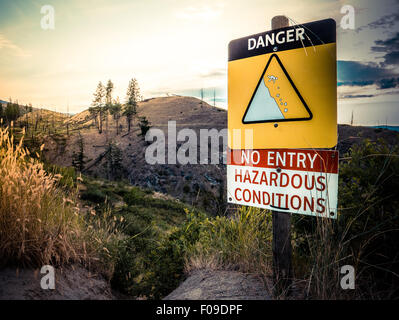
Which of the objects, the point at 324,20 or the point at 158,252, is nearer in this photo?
the point at 324,20

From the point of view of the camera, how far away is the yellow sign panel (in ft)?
6.95

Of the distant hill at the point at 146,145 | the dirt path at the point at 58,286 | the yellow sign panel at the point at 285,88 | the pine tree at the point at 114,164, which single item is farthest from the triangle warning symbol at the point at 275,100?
the pine tree at the point at 114,164

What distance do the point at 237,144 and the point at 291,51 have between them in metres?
1.00

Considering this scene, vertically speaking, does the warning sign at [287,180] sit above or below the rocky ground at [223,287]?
above

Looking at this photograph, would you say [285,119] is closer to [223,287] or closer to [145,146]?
[223,287]

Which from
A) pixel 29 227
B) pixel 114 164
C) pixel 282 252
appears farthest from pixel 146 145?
pixel 282 252

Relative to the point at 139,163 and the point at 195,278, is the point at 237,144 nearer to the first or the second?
the point at 195,278

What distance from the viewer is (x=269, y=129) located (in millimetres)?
2404

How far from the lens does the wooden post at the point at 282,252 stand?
7.29 ft

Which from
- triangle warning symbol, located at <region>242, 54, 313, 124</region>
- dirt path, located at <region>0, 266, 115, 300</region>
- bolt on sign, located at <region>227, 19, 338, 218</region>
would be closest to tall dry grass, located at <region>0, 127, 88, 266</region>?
dirt path, located at <region>0, 266, 115, 300</region>

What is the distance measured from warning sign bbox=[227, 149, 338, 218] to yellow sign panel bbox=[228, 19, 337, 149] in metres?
0.10

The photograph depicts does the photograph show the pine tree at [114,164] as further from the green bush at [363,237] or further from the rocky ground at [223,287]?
the green bush at [363,237]

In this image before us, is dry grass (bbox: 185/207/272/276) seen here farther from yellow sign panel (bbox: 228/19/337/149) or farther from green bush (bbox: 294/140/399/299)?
yellow sign panel (bbox: 228/19/337/149)
